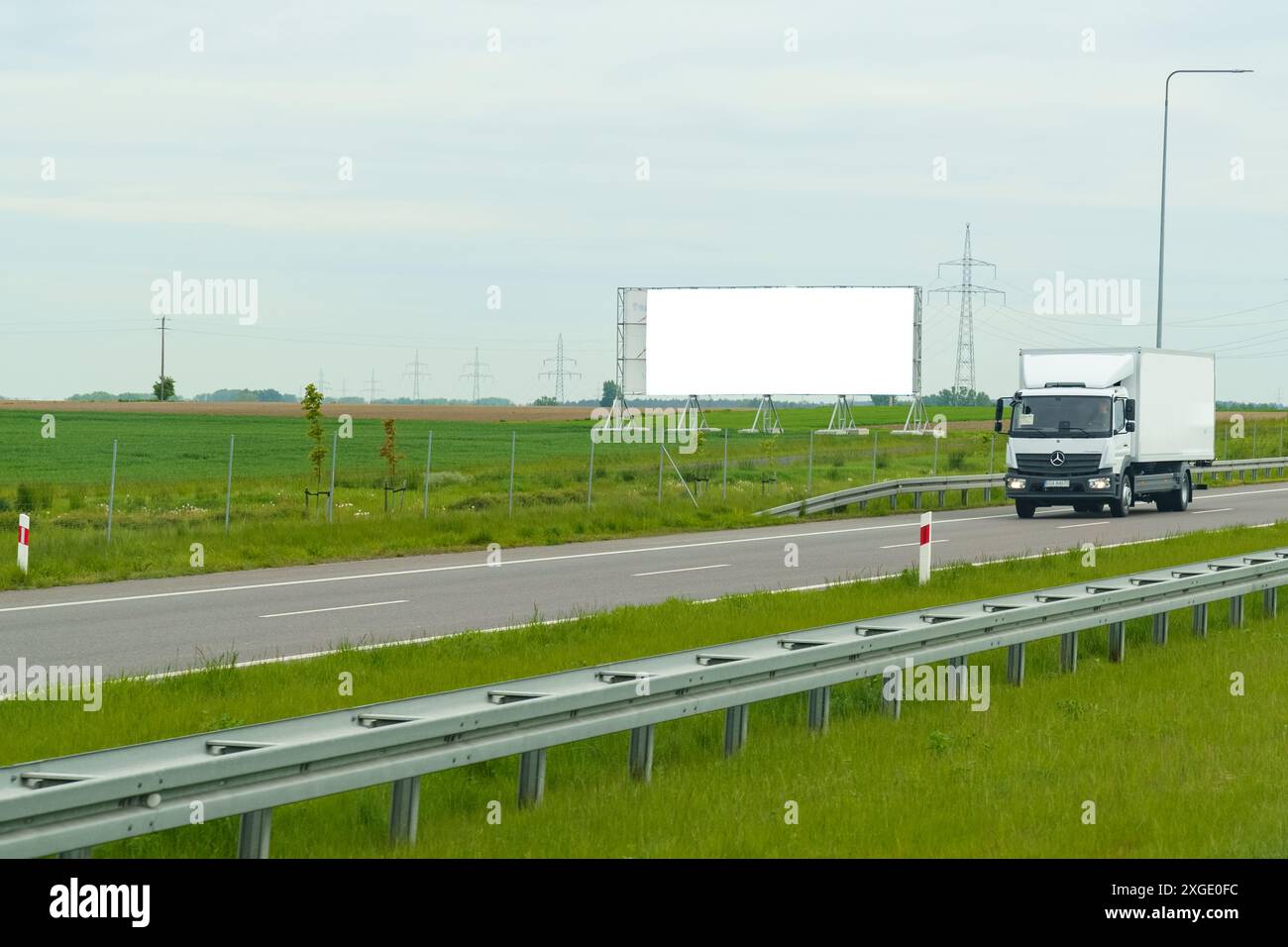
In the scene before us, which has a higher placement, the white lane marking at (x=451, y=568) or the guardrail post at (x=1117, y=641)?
the guardrail post at (x=1117, y=641)

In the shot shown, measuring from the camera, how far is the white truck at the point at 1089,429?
32281mm

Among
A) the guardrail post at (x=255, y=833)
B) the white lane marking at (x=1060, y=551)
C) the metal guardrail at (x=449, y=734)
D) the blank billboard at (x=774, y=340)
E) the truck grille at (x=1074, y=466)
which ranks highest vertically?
the blank billboard at (x=774, y=340)

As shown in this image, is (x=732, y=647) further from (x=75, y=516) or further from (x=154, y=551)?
(x=75, y=516)

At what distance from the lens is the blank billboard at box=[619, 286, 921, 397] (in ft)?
236

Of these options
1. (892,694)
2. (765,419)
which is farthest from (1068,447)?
(765,419)

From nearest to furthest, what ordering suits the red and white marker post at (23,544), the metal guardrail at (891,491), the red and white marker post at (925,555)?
the red and white marker post at (925,555) < the red and white marker post at (23,544) < the metal guardrail at (891,491)

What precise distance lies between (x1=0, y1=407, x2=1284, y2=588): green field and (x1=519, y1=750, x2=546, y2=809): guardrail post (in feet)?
45.0

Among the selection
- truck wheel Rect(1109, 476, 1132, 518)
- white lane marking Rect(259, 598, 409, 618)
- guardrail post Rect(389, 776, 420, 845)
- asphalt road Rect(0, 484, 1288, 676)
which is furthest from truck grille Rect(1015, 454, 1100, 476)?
guardrail post Rect(389, 776, 420, 845)

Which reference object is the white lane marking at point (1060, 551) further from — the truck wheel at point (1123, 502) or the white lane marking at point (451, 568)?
the truck wheel at point (1123, 502)

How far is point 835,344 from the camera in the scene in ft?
238

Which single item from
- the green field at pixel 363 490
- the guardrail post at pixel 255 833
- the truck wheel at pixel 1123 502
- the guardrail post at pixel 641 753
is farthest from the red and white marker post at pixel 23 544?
the truck wheel at pixel 1123 502

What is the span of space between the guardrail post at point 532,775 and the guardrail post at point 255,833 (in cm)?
154

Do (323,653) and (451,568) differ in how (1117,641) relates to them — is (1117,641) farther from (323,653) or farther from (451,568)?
(451,568)

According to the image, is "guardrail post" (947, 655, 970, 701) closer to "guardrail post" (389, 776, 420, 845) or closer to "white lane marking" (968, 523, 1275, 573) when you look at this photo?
"guardrail post" (389, 776, 420, 845)
